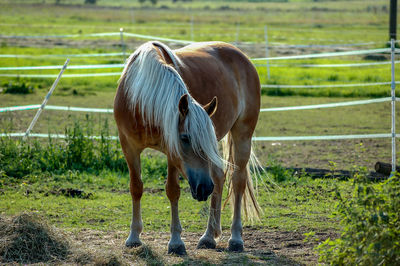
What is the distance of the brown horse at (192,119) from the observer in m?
3.78

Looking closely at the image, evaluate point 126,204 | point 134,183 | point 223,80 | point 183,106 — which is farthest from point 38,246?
point 223,80

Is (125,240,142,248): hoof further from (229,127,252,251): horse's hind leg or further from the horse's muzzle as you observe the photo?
the horse's muzzle

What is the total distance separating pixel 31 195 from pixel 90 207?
885mm

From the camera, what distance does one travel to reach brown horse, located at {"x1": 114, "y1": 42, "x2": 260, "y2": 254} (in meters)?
3.78

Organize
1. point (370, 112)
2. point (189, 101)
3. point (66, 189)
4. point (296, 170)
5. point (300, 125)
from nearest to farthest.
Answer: point (189, 101) → point (66, 189) → point (296, 170) → point (300, 125) → point (370, 112)

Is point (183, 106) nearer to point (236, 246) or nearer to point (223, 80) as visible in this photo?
point (223, 80)

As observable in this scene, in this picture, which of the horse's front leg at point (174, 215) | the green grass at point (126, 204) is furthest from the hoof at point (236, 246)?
the horse's front leg at point (174, 215)

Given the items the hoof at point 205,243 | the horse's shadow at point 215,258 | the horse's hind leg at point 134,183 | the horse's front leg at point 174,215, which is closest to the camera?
the horse's shadow at point 215,258

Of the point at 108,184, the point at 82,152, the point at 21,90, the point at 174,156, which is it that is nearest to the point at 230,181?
the point at 174,156

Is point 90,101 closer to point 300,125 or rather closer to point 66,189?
point 300,125

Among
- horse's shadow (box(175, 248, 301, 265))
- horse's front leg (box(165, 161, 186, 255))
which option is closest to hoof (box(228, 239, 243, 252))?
horse's shadow (box(175, 248, 301, 265))

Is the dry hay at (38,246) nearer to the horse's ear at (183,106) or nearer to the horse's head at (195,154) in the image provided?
the horse's head at (195,154)

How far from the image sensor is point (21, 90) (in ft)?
44.6

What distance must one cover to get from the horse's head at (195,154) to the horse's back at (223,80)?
845 millimetres
